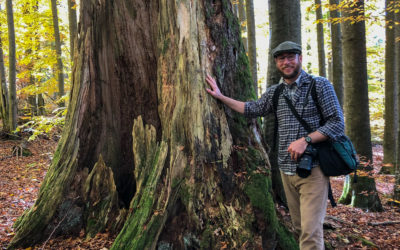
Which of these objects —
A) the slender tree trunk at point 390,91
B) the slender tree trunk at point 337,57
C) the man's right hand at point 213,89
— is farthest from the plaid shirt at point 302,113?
the slender tree trunk at point 390,91

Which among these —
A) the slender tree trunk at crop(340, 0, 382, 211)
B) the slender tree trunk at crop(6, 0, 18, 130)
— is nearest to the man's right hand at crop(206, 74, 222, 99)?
the slender tree trunk at crop(340, 0, 382, 211)

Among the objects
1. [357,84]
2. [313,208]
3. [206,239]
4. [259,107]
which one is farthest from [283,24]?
[206,239]

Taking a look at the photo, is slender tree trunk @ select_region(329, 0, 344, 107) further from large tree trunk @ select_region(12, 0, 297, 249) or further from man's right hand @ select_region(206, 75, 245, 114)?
man's right hand @ select_region(206, 75, 245, 114)

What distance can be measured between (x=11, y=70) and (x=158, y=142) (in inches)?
432

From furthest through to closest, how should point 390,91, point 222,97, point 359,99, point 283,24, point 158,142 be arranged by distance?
point 390,91
point 359,99
point 283,24
point 158,142
point 222,97

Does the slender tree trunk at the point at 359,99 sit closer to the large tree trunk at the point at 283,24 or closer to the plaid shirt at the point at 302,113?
the large tree trunk at the point at 283,24

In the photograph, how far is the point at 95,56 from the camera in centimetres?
439

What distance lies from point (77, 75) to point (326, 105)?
3.54 m

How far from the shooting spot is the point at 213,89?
139 inches

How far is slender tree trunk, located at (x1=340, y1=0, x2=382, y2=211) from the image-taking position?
22.8ft

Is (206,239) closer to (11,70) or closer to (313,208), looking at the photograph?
(313,208)

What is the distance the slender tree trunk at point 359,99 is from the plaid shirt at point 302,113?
14.8 feet

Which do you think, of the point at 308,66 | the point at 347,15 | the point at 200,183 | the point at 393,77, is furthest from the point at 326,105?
the point at 308,66

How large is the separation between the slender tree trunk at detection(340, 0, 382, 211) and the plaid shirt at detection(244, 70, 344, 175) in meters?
4.52
